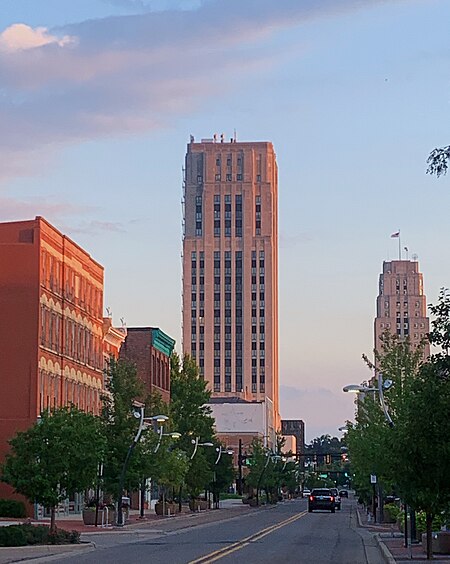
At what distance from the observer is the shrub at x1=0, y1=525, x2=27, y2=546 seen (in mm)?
35062

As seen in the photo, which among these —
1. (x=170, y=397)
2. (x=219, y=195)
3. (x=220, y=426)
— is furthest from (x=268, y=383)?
(x=170, y=397)

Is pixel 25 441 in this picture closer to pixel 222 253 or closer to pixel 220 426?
pixel 220 426

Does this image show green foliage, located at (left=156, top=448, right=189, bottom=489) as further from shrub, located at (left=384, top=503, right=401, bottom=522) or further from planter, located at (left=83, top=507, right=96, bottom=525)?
shrub, located at (left=384, top=503, right=401, bottom=522)

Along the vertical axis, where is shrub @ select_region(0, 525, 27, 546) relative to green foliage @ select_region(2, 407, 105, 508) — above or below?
below

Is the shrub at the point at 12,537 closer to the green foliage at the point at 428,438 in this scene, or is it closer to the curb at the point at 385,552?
the curb at the point at 385,552

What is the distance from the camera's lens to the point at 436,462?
24297mm

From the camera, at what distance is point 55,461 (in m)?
41.0

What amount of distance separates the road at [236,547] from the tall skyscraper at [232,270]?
127880 mm

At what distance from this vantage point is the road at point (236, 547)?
3212cm

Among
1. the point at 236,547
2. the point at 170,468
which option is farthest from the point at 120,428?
the point at 236,547

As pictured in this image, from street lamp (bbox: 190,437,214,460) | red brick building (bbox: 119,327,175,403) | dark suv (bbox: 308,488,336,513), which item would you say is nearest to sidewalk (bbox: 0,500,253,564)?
street lamp (bbox: 190,437,214,460)

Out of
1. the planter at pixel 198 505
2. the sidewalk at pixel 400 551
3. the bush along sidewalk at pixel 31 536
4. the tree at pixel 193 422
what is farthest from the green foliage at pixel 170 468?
the bush along sidewalk at pixel 31 536

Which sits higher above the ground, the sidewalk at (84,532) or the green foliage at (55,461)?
the green foliage at (55,461)

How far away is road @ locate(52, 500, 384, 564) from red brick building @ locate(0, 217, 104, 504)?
13.3 meters
